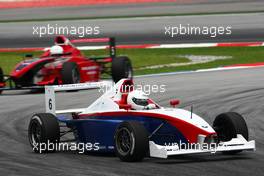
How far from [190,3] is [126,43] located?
1835 cm

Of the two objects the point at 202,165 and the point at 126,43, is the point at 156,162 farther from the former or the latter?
the point at 126,43

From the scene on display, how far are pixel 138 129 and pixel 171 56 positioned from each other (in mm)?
17705

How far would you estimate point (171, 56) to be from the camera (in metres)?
30.3

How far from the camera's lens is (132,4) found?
179ft

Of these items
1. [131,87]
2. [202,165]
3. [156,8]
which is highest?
[156,8]

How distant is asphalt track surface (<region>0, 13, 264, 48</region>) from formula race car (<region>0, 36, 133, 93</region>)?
34.0 feet

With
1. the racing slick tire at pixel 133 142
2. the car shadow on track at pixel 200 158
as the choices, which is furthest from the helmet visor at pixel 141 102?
the car shadow on track at pixel 200 158

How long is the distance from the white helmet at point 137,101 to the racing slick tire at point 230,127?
3.48 feet

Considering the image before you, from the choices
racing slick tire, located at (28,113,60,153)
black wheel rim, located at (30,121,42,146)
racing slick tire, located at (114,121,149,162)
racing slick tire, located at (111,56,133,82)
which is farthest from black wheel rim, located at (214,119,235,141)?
racing slick tire, located at (111,56,133,82)

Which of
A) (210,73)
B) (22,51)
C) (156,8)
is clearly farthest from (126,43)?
(156,8)

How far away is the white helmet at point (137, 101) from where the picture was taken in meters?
13.7

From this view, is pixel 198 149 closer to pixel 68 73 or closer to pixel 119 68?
pixel 68 73

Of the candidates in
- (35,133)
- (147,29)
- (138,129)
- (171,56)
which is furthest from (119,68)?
(147,29)

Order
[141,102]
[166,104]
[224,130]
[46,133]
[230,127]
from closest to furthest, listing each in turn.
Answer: [230,127] → [224,130] → [141,102] → [46,133] → [166,104]
